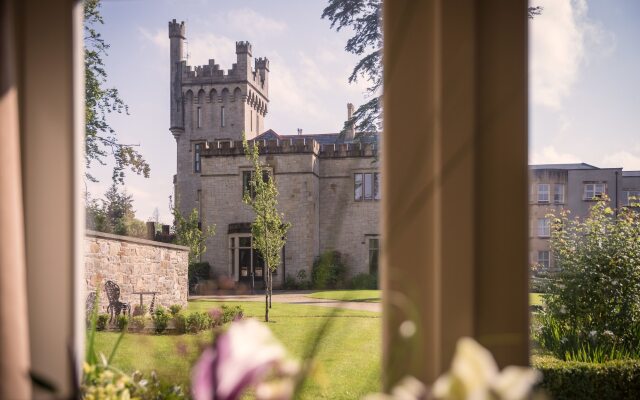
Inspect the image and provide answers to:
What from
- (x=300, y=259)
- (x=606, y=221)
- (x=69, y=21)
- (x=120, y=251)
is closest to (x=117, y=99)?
(x=120, y=251)

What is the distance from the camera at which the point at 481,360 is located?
473mm

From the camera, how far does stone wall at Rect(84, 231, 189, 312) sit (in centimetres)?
643

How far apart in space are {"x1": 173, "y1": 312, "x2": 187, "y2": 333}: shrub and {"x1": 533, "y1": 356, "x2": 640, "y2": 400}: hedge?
16.7ft

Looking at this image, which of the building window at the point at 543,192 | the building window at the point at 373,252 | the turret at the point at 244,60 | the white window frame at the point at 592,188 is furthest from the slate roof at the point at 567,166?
the turret at the point at 244,60

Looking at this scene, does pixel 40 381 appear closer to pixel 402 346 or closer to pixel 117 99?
pixel 402 346

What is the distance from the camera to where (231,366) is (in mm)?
483

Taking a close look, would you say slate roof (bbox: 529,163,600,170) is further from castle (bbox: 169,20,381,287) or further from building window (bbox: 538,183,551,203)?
castle (bbox: 169,20,381,287)

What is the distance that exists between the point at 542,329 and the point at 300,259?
9.25 m

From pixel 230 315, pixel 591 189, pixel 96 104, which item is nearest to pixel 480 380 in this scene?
pixel 230 315

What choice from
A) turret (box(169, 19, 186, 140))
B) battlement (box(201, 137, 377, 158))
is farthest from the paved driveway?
turret (box(169, 19, 186, 140))

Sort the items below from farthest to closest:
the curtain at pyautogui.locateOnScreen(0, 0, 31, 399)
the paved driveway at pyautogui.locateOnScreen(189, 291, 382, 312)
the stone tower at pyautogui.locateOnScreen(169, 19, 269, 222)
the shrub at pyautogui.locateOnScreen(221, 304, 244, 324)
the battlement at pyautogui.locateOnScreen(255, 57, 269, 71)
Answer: the battlement at pyautogui.locateOnScreen(255, 57, 269, 71)
the stone tower at pyautogui.locateOnScreen(169, 19, 269, 222)
the paved driveway at pyautogui.locateOnScreen(189, 291, 382, 312)
the shrub at pyautogui.locateOnScreen(221, 304, 244, 324)
the curtain at pyautogui.locateOnScreen(0, 0, 31, 399)

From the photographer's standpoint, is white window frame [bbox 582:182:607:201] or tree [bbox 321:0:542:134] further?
white window frame [bbox 582:182:607:201]

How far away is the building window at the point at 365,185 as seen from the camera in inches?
546

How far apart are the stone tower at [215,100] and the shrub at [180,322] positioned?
12.3 meters
